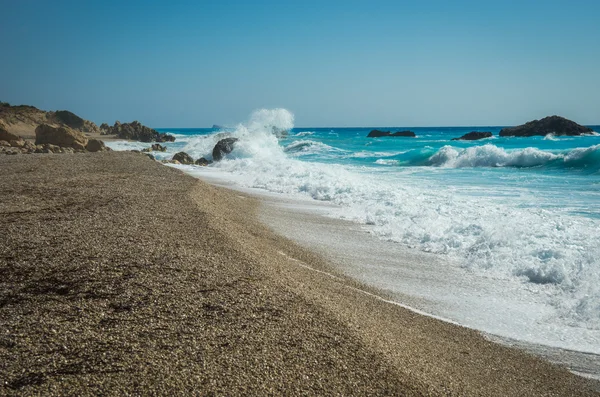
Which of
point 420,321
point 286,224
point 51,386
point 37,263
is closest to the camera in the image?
point 51,386

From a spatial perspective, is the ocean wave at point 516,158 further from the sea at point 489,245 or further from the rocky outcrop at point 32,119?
the rocky outcrop at point 32,119

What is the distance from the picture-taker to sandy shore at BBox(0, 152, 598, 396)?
102 inches

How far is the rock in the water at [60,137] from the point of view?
2120 cm

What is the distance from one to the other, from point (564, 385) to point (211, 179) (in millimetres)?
11554

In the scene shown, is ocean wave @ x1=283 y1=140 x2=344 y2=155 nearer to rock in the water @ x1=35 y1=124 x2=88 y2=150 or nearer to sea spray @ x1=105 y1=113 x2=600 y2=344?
rock in the water @ x1=35 y1=124 x2=88 y2=150

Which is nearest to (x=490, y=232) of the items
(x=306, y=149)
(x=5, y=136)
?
(x=5, y=136)

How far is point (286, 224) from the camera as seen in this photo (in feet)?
25.7

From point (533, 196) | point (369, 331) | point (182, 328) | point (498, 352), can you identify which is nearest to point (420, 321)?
point (498, 352)

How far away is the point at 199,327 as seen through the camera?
2994mm

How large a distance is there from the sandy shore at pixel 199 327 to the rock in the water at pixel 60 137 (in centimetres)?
1776

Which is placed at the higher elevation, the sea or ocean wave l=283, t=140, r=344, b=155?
ocean wave l=283, t=140, r=344, b=155

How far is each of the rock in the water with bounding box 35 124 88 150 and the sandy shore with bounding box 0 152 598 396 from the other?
1776 centimetres

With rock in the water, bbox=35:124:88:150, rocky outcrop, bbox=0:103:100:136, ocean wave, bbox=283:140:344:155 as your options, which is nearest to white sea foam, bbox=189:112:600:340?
rock in the water, bbox=35:124:88:150

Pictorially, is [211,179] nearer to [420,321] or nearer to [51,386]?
[420,321]
